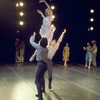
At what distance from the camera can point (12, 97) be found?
5852 millimetres

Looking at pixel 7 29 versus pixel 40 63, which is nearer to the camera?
pixel 40 63

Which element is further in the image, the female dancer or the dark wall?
the dark wall

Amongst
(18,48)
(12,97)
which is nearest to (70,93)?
(12,97)

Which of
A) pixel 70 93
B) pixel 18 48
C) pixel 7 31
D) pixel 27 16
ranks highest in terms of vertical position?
pixel 27 16

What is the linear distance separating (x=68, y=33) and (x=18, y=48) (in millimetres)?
6436

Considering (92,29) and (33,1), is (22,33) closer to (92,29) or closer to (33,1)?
(33,1)

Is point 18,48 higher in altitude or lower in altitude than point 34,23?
lower

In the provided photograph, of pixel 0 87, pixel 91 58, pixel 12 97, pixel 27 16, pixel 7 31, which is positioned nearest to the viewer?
pixel 12 97

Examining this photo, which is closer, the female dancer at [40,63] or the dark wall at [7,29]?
the female dancer at [40,63]

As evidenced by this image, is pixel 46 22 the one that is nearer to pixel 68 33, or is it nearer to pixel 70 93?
pixel 70 93

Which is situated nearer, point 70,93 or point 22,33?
point 70,93

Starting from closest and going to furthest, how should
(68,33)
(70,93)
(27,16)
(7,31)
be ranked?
(70,93) < (7,31) < (27,16) < (68,33)

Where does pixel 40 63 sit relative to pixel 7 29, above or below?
below

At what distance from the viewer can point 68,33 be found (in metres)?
21.3
